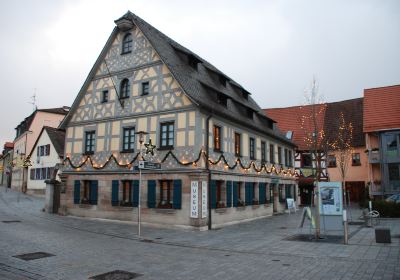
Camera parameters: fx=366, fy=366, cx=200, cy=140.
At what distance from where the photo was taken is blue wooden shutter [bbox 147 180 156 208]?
19.3 metres

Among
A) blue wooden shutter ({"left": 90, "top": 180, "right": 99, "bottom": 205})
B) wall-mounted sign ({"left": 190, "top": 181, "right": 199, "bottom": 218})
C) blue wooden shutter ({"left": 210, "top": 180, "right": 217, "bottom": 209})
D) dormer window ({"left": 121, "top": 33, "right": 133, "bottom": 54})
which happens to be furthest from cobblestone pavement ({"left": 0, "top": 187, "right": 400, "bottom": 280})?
dormer window ({"left": 121, "top": 33, "right": 133, "bottom": 54})

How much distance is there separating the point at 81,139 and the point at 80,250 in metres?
12.5

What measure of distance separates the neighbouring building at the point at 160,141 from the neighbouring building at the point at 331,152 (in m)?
13.7

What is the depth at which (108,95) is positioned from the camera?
74.5ft

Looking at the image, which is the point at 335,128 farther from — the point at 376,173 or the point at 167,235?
the point at 167,235

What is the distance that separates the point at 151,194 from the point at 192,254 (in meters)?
7.91

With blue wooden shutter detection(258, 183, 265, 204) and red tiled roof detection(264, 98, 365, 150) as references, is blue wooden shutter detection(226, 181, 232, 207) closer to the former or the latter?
blue wooden shutter detection(258, 183, 265, 204)

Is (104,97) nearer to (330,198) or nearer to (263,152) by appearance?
(263,152)

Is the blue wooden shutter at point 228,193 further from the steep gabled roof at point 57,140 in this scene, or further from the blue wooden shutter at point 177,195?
the steep gabled roof at point 57,140

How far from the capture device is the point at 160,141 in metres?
19.7

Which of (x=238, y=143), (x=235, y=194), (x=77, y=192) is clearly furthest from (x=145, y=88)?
(x=235, y=194)

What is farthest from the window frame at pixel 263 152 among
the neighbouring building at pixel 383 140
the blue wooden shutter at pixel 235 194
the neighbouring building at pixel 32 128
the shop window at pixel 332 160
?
the neighbouring building at pixel 32 128

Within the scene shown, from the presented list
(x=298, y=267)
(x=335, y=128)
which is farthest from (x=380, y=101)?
(x=298, y=267)

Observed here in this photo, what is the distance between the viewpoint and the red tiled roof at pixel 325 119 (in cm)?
3922
